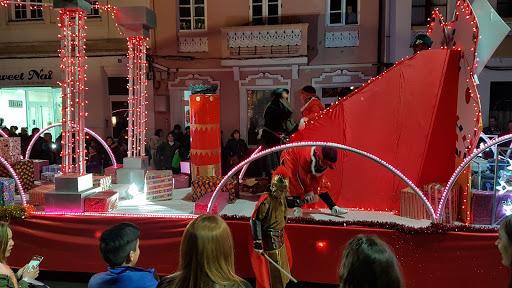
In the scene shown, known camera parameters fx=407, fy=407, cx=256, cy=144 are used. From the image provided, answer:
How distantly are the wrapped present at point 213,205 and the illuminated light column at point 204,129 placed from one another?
2.87 ft

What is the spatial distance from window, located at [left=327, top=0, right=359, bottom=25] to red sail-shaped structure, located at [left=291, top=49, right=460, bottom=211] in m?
6.58

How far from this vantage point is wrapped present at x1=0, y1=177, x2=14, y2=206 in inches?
235

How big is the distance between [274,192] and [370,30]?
29.9 ft

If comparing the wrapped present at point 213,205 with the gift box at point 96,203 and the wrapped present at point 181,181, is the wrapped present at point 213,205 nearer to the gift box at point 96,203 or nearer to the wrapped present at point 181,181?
the gift box at point 96,203

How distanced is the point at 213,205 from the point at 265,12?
27.9 feet

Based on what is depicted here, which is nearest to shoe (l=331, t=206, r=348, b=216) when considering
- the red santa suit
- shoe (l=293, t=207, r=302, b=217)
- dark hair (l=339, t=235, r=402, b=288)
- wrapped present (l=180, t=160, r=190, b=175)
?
the red santa suit

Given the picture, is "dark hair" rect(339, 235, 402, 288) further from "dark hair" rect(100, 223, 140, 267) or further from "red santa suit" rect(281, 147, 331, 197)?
"red santa suit" rect(281, 147, 331, 197)

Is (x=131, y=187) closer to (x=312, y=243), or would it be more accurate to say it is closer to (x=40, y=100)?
(x=312, y=243)

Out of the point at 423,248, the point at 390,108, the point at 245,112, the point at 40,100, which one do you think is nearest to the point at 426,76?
the point at 390,108

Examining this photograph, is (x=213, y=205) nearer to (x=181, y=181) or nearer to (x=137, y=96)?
(x=181, y=181)

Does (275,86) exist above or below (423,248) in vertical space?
above

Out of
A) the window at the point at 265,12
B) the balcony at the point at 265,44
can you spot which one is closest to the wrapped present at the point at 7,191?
the balcony at the point at 265,44

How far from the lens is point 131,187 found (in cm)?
675

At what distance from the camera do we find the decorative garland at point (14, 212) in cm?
522
